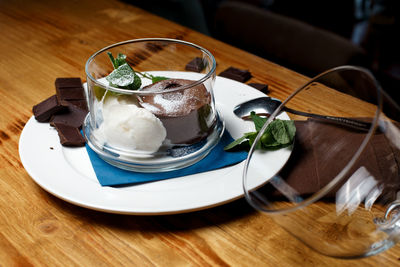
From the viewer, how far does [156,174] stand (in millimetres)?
656

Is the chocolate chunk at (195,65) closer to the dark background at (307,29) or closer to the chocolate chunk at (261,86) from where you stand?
the chocolate chunk at (261,86)

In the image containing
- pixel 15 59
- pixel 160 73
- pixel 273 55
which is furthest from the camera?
pixel 273 55

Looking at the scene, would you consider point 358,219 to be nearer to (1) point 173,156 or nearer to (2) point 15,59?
(1) point 173,156

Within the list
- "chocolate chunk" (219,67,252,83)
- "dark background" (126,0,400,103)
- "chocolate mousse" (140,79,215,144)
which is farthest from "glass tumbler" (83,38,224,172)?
"dark background" (126,0,400,103)

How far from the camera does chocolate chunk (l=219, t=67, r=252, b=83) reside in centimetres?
97

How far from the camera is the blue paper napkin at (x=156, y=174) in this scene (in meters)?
0.64

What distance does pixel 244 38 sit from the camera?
1609 mm

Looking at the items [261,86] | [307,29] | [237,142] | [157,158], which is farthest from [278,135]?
[307,29]

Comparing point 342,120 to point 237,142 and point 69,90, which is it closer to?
point 237,142

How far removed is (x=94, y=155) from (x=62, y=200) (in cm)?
9

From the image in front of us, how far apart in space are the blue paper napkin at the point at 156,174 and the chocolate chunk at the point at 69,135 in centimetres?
2

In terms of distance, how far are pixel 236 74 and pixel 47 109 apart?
1.38 ft

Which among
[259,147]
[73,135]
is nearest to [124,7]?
[73,135]

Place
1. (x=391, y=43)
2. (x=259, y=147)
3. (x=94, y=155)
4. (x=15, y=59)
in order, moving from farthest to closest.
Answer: (x=391, y=43) < (x=15, y=59) < (x=94, y=155) < (x=259, y=147)
